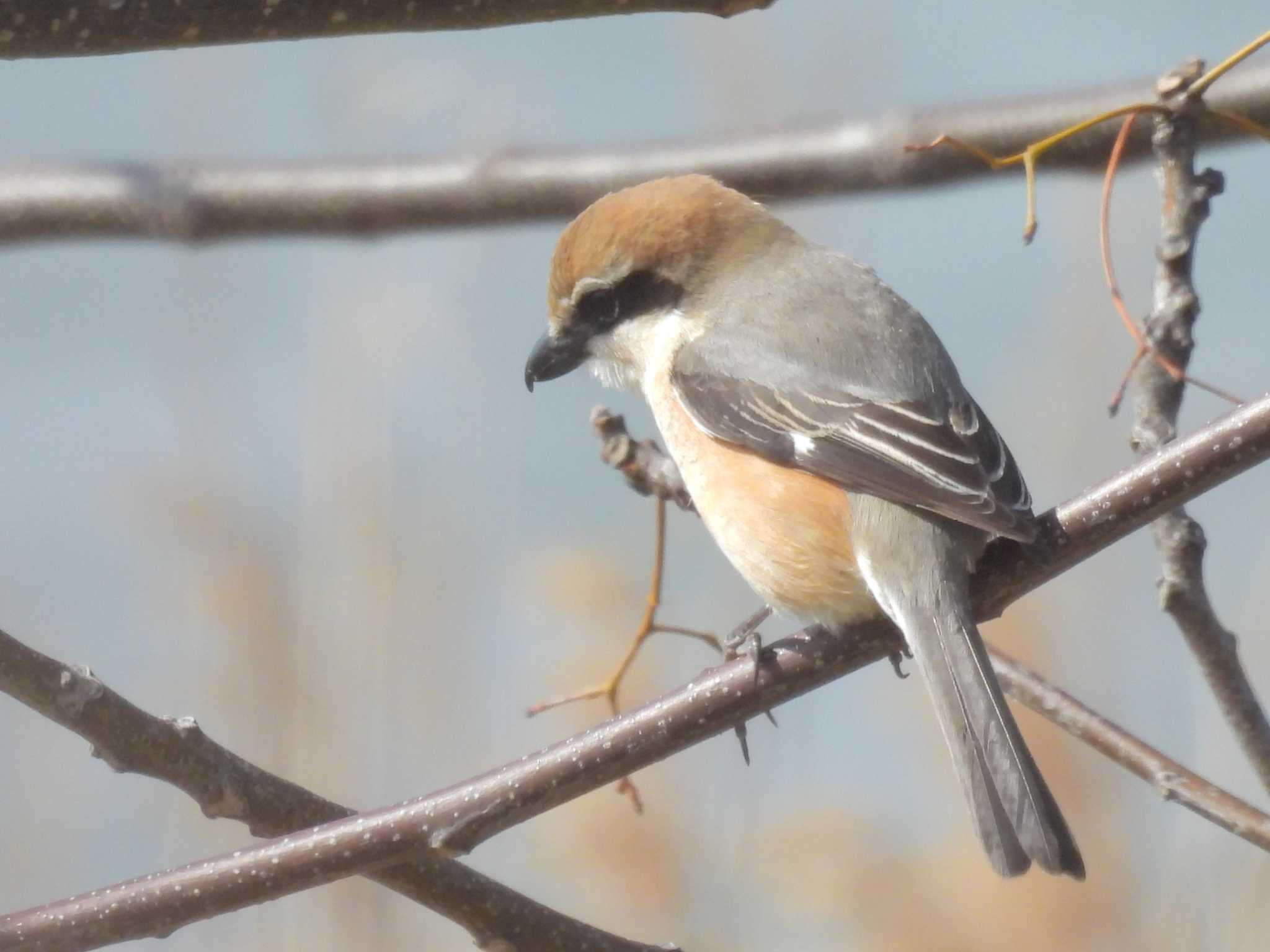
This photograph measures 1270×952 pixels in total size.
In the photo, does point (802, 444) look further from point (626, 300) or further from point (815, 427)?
point (626, 300)

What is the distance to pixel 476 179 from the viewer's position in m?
3.14

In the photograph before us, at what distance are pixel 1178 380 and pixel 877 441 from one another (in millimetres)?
531

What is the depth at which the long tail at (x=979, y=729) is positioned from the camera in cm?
207

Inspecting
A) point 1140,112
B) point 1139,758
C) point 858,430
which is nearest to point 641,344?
point 858,430

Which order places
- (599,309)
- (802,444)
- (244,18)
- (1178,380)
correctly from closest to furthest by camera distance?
(244,18) → (1178,380) → (802,444) → (599,309)

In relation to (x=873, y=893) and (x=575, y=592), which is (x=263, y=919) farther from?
(x=873, y=893)

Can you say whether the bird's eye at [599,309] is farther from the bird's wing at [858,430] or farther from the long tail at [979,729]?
the long tail at [979,729]

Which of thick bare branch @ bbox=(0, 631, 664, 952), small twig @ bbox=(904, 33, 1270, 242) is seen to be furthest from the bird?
thick bare branch @ bbox=(0, 631, 664, 952)

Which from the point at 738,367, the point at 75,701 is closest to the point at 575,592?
the point at 738,367

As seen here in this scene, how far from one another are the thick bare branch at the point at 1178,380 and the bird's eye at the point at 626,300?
110cm

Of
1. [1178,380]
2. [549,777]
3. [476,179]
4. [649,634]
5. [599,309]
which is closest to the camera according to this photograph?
[549,777]

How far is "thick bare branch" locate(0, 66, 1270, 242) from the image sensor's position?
3.02 meters

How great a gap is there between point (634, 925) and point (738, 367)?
2.02m

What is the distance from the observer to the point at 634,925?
4191 mm
